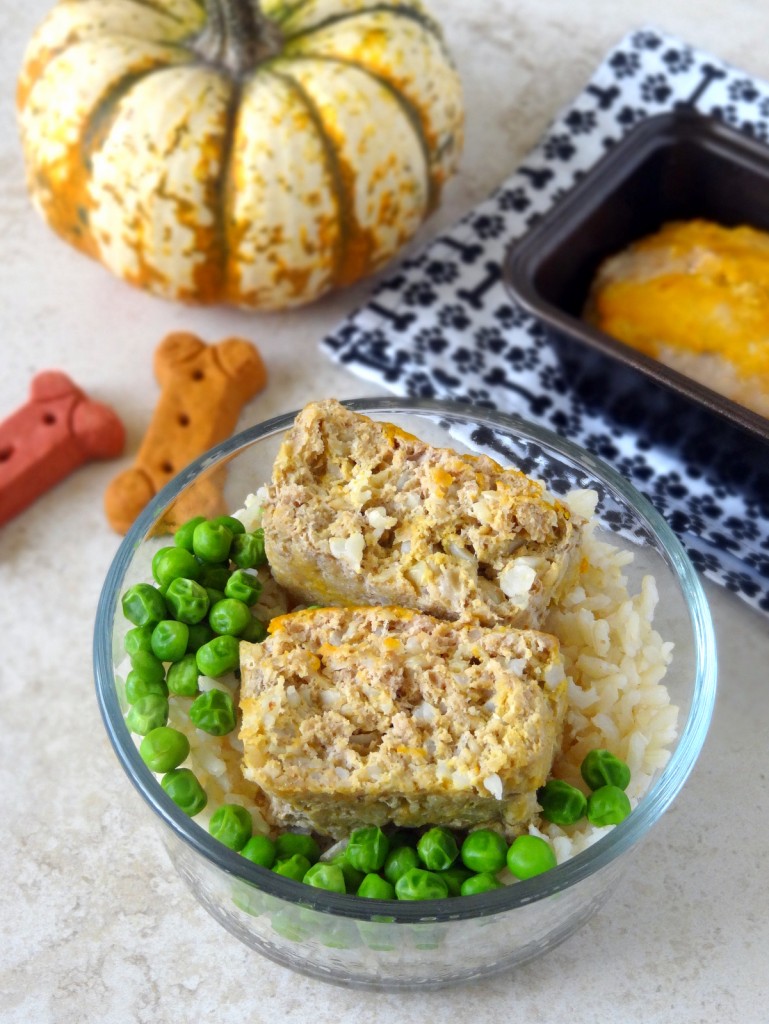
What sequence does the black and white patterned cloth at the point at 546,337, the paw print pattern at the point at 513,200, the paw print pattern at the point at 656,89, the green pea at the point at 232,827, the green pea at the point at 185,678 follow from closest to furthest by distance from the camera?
the green pea at the point at 232,827 < the green pea at the point at 185,678 < the black and white patterned cloth at the point at 546,337 < the paw print pattern at the point at 513,200 < the paw print pattern at the point at 656,89

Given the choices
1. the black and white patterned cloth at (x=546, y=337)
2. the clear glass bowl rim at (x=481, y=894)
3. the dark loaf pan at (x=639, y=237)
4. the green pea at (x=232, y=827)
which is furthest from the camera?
the black and white patterned cloth at (x=546, y=337)

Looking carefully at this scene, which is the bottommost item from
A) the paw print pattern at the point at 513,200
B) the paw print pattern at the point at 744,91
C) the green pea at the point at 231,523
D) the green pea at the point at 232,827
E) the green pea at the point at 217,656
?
the green pea at the point at 232,827

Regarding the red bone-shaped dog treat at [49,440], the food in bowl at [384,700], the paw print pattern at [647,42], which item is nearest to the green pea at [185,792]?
the food in bowl at [384,700]

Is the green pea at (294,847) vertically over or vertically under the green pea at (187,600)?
under

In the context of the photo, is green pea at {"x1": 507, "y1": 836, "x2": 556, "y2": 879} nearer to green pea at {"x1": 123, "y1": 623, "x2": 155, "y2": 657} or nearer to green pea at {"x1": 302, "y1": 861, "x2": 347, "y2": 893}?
green pea at {"x1": 302, "y1": 861, "x2": 347, "y2": 893}

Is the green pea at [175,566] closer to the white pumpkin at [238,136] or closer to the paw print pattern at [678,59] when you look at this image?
the white pumpkin at [238,136]

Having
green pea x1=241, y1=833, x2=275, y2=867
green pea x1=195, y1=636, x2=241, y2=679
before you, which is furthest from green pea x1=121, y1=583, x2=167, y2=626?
green pea x1=241, y1=833, x2=275, y2=867

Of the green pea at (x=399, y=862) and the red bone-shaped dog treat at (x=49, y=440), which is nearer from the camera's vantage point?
the green pea at (x=399, y=862)
